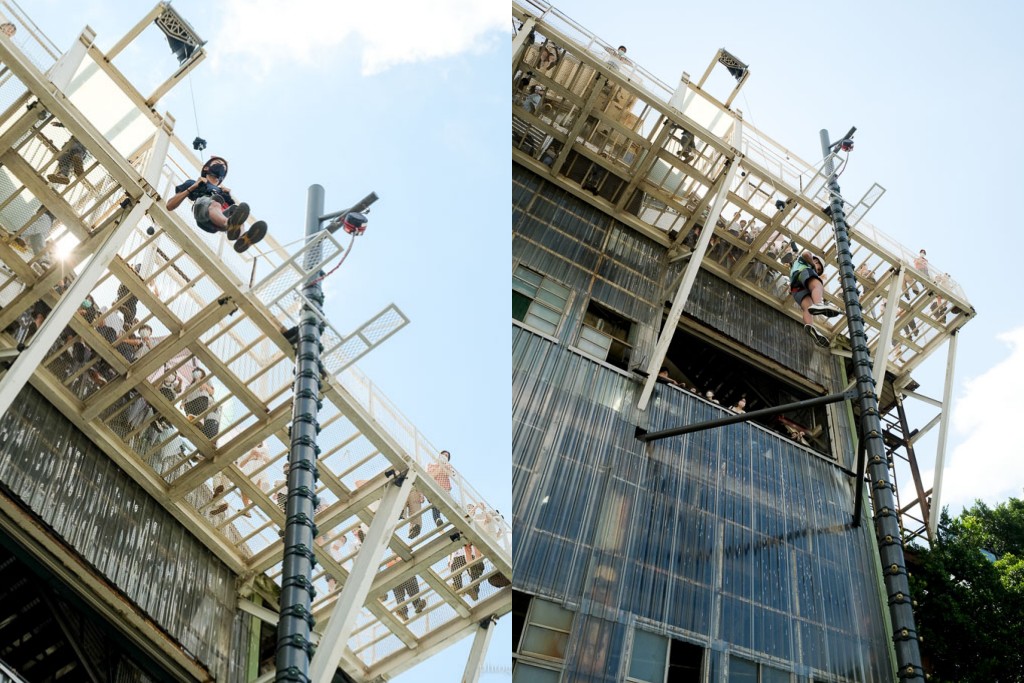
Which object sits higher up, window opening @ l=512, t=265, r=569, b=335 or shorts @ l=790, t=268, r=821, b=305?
shorts @ l=790, t=268, r=821, b=305

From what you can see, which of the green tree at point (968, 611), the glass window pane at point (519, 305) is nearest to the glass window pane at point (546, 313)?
the glass window pane at point (519, 305)

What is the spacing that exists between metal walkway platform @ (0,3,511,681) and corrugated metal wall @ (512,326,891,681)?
2.33 metres

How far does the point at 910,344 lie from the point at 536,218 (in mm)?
12120

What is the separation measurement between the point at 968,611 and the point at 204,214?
64.8 ft

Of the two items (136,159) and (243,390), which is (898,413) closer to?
(243,390)

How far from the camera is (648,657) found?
52.3ft

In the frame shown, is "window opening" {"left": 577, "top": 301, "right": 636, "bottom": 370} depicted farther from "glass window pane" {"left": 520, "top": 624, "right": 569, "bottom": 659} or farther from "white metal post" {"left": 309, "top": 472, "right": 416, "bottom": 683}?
"glass window pane" {"left": 520, "top": 624, "right": 569, "bottom": 659}

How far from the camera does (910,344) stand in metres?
26.1

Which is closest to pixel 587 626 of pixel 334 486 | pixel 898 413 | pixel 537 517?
pixel 537 517

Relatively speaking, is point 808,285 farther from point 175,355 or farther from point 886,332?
point 175,355

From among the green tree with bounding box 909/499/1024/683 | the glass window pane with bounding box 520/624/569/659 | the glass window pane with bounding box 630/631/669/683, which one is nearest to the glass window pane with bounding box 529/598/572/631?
the glass window pane with bounding box 520/624/569/659

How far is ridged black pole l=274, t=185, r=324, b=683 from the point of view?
26.7ft

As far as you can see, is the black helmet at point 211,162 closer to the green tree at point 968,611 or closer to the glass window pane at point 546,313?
the glass window pane at point 546,313

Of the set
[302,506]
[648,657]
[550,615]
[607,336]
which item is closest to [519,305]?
[607,336]
